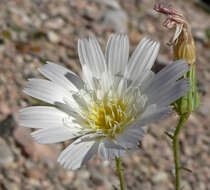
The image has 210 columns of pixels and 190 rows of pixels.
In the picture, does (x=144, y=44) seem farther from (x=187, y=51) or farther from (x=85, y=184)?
(x=85, y=184)

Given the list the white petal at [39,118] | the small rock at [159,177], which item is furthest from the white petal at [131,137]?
the small rock at [159,177]

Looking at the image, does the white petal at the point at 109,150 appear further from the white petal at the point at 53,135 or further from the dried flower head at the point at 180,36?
the dried flower head at the point at 180,36

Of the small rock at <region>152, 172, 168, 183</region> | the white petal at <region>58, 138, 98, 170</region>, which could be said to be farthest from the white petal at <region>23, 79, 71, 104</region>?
the small rock at <region>152, 172, 168, 183</region>

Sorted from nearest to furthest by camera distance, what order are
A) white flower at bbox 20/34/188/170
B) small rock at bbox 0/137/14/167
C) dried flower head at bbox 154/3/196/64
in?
white flower at bbox 20/34/188/170 < dried flower head at bbox 154/3/196/64 < small rock at bbox 0/137/14/167

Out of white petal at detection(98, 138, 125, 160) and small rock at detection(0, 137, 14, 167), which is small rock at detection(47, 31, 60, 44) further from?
white petal at detection(98, 138, 125, 160)

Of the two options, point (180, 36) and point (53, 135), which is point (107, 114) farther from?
Result: point (180, 36)
